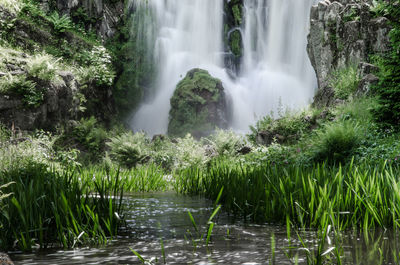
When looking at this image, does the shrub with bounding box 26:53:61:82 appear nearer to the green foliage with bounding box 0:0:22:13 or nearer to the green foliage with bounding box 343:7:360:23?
the green foliage with bounding box 0:0:22:13

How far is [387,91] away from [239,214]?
524 centimetres

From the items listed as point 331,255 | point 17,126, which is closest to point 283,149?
point 331,255

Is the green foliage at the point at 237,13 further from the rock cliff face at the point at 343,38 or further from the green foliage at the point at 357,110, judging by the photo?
the green foliage at the point at 357,110

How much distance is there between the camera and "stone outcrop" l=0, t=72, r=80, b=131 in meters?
10.0

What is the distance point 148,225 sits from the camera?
11.5 ft

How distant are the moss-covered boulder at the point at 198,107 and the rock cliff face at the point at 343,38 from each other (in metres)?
5.52

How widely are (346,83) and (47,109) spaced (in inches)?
440

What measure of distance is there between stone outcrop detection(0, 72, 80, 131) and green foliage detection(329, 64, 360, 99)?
10415 mm

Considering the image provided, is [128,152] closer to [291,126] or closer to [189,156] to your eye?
[189,156]

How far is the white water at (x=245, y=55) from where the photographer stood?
1941 cm

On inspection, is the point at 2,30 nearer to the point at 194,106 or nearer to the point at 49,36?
the point at 49,36

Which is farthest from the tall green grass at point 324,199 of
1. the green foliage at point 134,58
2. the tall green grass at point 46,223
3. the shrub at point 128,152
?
the green foliage at point 134,58

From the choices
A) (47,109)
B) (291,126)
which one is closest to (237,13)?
(291,126)

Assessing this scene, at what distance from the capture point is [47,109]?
1120 centimetres
